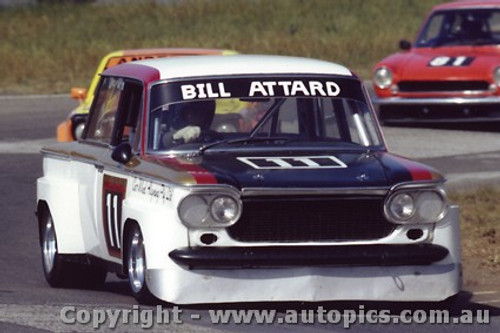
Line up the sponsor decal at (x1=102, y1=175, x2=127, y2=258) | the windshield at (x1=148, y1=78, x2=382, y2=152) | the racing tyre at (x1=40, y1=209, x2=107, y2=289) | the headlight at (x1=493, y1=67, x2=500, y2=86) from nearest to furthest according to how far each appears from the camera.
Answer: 1. the sponsor decal at (x1=102, y1=175, x2=127, y2=258)
2. the windshield at (x1=148, y1=78, x2=382, y2=152)
3. the racing tyre at (x1=40, y1=209, x2=107, y2=289)
4. the headlight at (x1=493, y1=67, x2=500, y2=86)

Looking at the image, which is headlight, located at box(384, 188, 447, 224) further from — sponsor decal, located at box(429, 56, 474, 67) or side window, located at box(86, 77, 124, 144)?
sponsor decal, located at box(429, 56, 474, 67)

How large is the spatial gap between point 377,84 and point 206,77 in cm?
1198

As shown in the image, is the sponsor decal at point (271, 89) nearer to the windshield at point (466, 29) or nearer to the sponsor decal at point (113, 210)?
the sponsor decal at point (113, 210)

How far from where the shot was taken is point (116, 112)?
9930 mm

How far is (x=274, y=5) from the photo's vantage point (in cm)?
4538

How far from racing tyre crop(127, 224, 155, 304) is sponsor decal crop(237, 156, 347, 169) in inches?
28.5

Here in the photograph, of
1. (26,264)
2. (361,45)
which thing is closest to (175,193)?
(26,264)

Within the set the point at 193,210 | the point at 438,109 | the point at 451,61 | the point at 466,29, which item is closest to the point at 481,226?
the point at 193,210

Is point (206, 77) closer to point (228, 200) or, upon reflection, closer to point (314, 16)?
point (228, 200)

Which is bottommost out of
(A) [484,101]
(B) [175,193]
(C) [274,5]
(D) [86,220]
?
(C) [274,5]

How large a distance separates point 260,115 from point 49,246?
1834 mm

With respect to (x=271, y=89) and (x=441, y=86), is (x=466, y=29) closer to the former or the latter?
(x=441, y=86)

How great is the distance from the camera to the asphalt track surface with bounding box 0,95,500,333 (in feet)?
26.2

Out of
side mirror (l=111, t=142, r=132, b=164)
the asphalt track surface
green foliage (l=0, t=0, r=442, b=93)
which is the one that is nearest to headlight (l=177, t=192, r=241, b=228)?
the asphalt track surface
